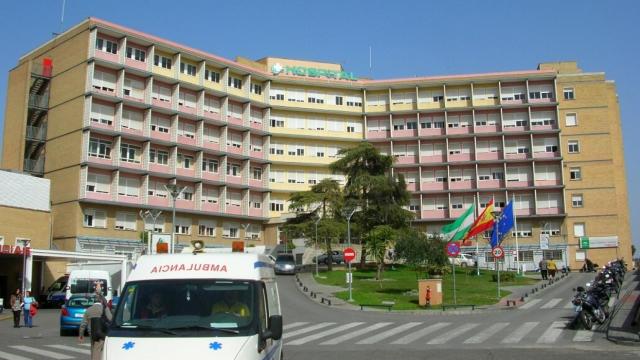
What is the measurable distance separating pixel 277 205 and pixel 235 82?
49.2 feet

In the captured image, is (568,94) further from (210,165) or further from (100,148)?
(100,148)

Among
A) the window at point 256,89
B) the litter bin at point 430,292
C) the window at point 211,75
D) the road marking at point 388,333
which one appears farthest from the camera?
the window at point 256,89

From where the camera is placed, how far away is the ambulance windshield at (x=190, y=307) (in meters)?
7.12

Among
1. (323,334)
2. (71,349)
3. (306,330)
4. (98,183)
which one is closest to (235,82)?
(98,183)

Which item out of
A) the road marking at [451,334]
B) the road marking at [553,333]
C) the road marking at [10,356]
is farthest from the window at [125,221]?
the road marking at [553,333]

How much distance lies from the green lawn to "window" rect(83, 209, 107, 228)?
2130cm

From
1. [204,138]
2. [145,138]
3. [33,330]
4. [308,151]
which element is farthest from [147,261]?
[308,151]

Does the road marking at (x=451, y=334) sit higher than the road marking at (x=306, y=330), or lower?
higher

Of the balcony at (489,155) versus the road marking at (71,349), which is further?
the balcony at (489,155)

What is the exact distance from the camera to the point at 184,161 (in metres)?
67.0

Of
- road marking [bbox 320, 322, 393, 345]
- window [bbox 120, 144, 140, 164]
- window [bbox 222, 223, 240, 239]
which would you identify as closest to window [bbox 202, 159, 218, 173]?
window [bbox 222, 223, 240, 239]

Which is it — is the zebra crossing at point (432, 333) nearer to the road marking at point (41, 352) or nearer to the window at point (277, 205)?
the road marking at point (41, 352)

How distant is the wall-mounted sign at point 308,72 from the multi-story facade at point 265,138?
0.59ft

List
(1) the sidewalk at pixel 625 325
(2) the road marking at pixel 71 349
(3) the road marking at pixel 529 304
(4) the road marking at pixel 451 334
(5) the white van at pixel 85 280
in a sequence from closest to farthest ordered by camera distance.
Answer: (1) the sidewalk at pixel 625 325 < (2) the road marking at pixel 71 349 < (4) the road marking at pixel 451 334 < (3) the road marking at pixel 529 304 < (5) the white van at pixel 85 280
